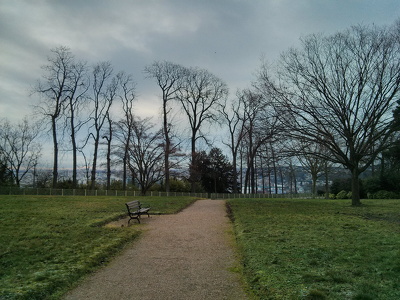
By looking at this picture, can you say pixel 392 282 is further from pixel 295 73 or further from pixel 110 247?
pixel 295 73

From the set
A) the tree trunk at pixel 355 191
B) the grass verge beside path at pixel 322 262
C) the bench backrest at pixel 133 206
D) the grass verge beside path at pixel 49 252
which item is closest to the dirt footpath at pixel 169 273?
the grass verge beside path at pixel 49 252

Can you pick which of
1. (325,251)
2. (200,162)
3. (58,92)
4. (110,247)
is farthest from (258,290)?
(200,162)

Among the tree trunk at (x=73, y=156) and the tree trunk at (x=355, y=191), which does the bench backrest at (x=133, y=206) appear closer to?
the tree trunk at (x=355, y=191)

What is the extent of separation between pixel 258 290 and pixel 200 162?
46.9 metres

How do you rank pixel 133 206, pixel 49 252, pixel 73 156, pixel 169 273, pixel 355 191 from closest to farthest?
pixel 169 273 < pixel 49 252 < pixel 133 206 < pixel 355 191 < pixel 73 156

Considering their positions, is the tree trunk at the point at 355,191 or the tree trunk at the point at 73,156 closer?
the tree trunk at the point at 355,191

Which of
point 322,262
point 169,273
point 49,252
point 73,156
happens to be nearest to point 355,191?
point 322,262

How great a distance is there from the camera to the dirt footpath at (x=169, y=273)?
4.54 m

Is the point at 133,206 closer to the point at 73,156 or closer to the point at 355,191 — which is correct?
the point at 355,191

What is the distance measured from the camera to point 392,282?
4410 mm

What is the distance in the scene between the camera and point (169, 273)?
5543 millimetres

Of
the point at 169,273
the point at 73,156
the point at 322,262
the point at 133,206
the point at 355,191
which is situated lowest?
the point at 169,273

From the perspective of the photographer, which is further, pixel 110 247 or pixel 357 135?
pixel 357 135

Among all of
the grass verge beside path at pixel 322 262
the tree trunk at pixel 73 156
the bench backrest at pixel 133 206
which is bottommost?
the grass verge beside path at pixel 322 262
